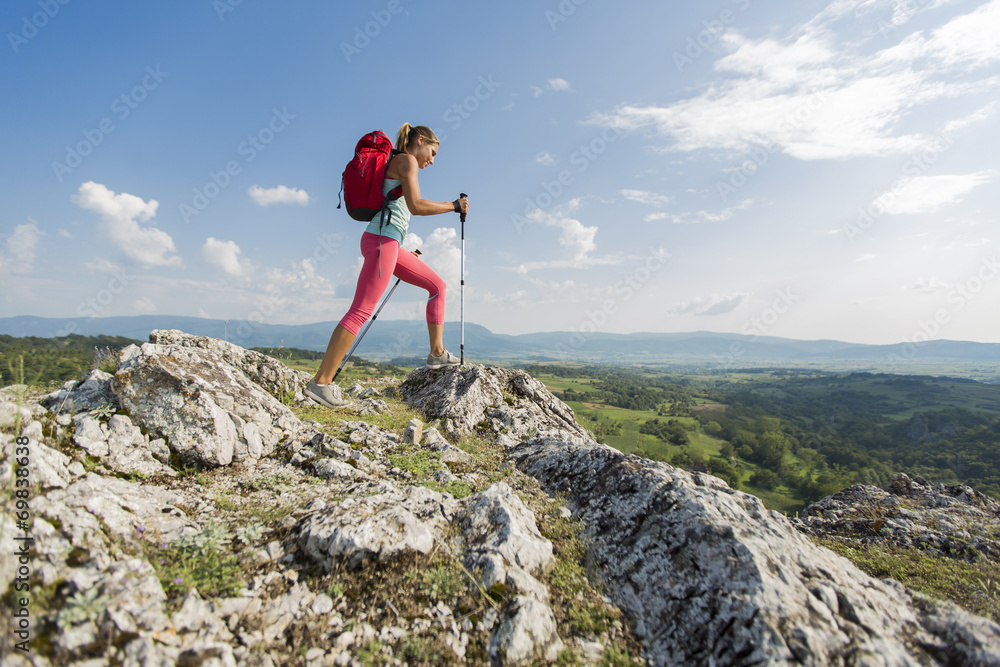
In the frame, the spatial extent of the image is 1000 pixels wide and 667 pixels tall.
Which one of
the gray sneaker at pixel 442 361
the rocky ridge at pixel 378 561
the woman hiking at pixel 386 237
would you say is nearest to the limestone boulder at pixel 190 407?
the rocky ridge at pixel 378 561

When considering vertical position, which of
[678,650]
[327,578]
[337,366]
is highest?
[337,366]

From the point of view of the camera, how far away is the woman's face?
6.88 m

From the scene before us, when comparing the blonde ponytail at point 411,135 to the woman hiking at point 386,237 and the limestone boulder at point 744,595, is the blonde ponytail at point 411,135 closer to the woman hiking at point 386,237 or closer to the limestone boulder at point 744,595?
the woman hiking at point 386,237

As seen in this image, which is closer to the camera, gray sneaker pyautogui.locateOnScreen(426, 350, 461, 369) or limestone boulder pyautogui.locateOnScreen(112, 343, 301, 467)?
limestone boulder pyautogui.locateOnScreen(112, 343, 301, 467)

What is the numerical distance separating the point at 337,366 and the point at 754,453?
9502 cm

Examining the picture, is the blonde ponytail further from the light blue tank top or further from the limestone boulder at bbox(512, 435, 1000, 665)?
the limestone boulder at bbox(512, 435, 1000, 665)

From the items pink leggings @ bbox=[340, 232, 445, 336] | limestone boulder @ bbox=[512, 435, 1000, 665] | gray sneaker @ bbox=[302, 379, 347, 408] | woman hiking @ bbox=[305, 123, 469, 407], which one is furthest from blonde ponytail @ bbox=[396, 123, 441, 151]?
limestone boulder @ bbox=[512, 435, 1000, 665]

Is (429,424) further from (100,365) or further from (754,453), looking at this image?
(754,453)

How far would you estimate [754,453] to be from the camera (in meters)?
80.2

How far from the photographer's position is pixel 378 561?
3.49m

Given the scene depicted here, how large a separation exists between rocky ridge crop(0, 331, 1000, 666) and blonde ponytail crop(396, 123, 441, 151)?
4827mm

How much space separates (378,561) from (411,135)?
21.4 feet

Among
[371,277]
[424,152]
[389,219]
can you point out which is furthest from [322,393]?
[424,152]

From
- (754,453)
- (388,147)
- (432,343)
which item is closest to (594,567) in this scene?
(432,343)
